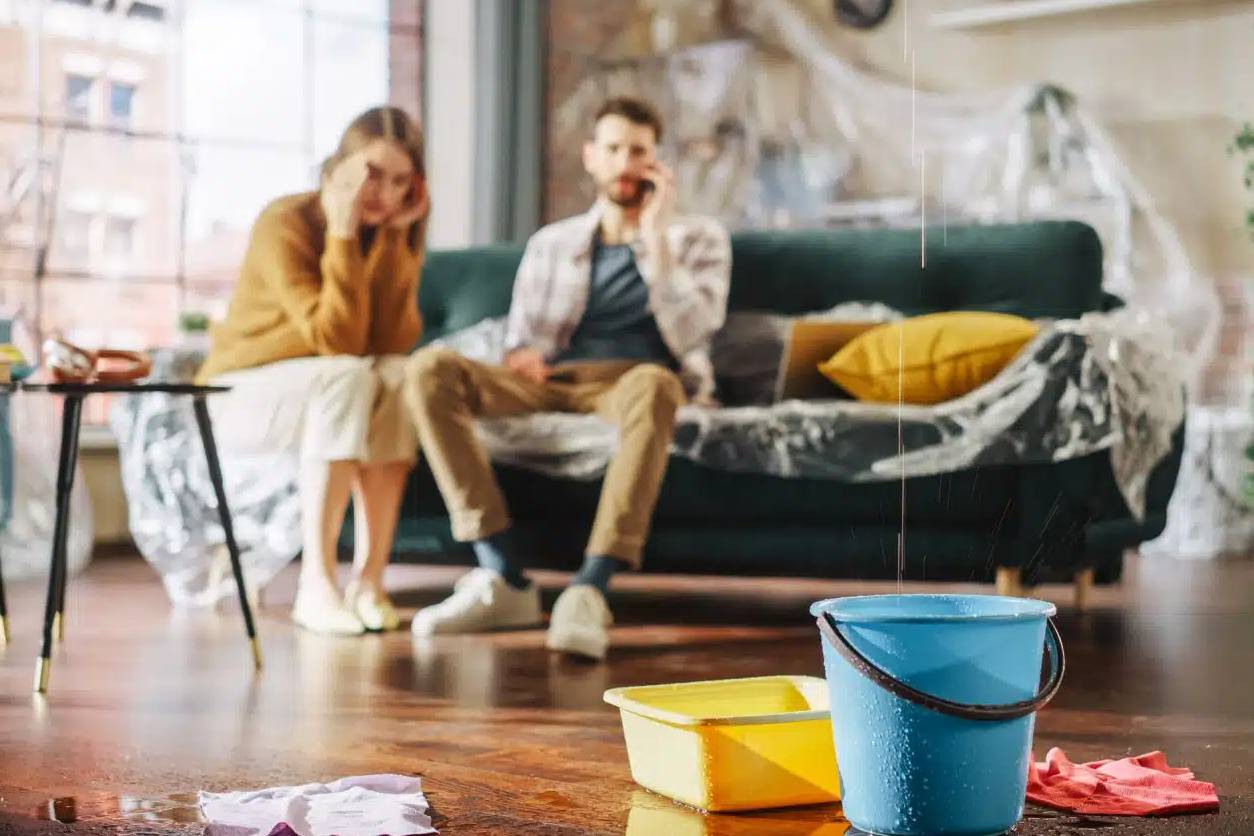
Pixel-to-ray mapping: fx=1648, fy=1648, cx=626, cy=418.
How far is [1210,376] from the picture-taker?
4289mm

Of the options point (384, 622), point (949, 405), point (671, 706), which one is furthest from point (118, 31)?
point (671, 706)

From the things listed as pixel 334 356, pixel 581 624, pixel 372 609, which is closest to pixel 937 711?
pixel 581 624

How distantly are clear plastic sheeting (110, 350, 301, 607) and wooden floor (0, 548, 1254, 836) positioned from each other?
0.08 meters

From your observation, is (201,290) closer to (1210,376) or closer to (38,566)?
(38,566)

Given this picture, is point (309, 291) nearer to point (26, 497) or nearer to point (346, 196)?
point (346, 196)

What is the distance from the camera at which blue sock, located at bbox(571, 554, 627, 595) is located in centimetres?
250

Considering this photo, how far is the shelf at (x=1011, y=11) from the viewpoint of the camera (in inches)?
178

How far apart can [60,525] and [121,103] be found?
7.70 feet

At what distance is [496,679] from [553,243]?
1133mm

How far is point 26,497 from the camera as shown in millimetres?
3492

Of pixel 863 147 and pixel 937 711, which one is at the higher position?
pixel 863 147

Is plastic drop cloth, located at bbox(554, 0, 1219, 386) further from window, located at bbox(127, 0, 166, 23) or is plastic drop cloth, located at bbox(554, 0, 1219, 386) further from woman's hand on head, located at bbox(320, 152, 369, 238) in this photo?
woman's hand on head, located at bbox(320, 152, 369, 238)

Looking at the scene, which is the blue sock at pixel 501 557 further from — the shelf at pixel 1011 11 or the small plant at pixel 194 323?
the shelf at pixel 1011 11

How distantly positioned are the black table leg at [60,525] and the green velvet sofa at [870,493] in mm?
806
